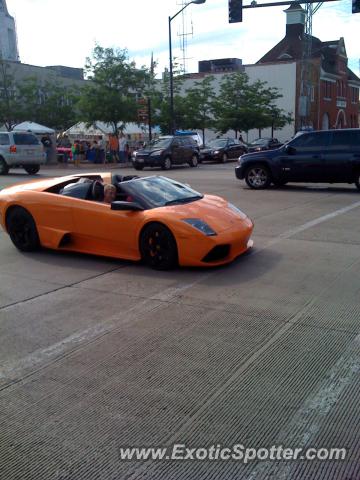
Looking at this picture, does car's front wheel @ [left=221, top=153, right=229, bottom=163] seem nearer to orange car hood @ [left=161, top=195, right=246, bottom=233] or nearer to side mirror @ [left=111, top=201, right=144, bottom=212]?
orange car hood @ [left=161, top=195, right=246, bottom=233]

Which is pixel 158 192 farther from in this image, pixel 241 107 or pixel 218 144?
pixel 241 107

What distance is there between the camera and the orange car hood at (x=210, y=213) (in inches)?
256

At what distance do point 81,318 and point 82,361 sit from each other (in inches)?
37.3

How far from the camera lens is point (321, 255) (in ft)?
23.6

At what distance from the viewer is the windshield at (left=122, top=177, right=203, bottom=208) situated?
6956mm

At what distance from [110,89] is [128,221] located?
26.8 meters

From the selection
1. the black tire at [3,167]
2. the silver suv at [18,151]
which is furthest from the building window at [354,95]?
the black tire at [3,167]

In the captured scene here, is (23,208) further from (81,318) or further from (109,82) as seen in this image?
(109,82)

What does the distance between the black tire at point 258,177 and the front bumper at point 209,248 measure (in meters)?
9.29

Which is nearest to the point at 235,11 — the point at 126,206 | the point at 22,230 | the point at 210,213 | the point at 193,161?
the point at 193,161

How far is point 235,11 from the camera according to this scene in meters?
19.5

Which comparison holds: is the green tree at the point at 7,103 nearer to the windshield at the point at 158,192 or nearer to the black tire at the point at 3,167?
the black tire at the point at 3,167

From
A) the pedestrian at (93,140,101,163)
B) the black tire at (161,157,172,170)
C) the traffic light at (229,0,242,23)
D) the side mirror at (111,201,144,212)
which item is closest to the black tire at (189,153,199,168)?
the black tire at (161,157,172,170)

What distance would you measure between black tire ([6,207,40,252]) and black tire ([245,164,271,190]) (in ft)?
31.0
